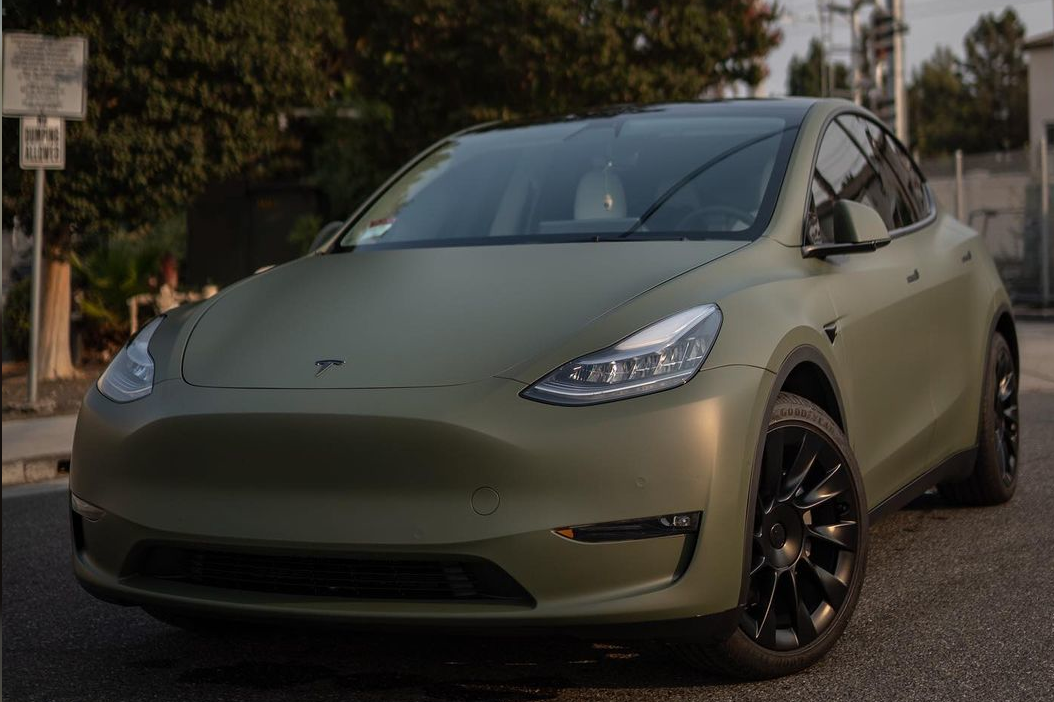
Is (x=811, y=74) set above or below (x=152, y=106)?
above

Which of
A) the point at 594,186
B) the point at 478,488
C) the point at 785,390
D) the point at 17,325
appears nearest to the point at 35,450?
the point at 594,186

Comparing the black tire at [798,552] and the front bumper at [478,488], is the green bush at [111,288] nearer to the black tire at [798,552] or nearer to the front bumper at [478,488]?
the front bumper at [478,488]

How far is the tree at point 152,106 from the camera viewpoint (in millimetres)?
12320

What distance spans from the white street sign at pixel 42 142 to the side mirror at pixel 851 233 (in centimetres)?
719

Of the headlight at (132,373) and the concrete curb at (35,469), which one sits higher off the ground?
the headlight at (132,373)

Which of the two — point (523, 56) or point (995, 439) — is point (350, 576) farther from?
point (523, 56)

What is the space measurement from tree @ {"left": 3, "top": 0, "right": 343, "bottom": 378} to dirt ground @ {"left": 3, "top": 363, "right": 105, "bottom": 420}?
1.33 ft

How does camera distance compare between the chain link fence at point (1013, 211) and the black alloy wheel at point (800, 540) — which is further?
the chain link fence at point (1013, 211)

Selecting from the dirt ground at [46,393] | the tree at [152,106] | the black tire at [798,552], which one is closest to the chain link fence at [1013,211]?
the tree at [152,106]

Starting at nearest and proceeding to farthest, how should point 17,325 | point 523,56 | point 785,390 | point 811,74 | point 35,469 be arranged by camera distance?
point 785,390 → point 35,469 → point 17,325 → point 523,56 → point 811,74

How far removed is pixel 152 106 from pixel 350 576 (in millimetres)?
10112

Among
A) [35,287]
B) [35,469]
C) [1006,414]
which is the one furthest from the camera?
[35,287]

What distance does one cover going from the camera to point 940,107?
85.9 m

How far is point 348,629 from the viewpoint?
3244mm
